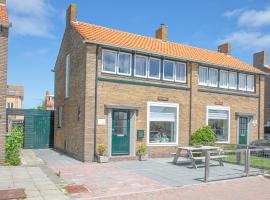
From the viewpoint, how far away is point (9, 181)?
9.74m

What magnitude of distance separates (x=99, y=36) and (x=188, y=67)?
5603mm

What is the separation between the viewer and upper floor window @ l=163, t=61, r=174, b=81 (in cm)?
1765

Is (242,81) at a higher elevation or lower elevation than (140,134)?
higher

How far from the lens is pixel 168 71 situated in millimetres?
17797

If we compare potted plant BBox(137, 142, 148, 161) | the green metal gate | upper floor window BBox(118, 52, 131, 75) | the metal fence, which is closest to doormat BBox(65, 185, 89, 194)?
the metal fence

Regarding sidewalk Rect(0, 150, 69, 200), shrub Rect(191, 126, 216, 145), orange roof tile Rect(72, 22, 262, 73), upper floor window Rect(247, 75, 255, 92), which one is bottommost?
sidewalk Rect(0, 150, 69, 200)

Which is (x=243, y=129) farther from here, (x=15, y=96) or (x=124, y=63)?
(x=15, y=96)

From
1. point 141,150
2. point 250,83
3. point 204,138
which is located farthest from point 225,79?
point 141,150

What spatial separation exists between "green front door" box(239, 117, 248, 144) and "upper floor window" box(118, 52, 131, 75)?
942 cm

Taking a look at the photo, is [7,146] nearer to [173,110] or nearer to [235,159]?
[173,110]

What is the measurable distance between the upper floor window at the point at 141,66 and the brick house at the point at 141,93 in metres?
0.05

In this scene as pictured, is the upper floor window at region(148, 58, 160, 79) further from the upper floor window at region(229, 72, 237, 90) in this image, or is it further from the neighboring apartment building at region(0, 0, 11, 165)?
the neighboring apartment building at region(0, 0, 11, 165)

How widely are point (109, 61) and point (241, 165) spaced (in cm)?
815

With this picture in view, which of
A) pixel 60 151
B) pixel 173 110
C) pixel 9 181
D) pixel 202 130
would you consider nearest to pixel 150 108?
pixel 173 110
